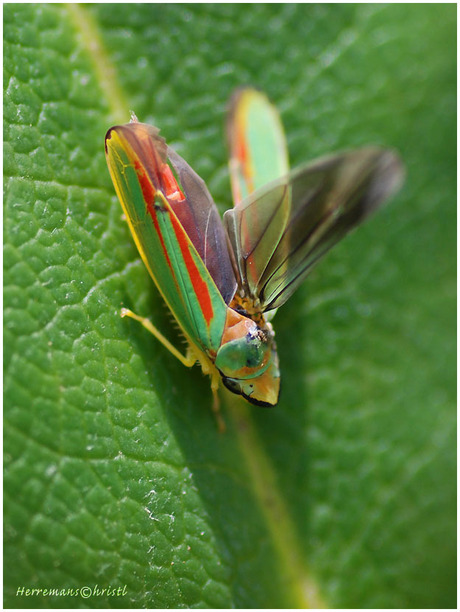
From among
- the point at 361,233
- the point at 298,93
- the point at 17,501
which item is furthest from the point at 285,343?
the point at 17,501

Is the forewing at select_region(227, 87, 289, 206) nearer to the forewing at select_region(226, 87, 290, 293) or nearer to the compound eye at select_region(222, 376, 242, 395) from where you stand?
the forewing at select_region(226, 87, 290, 293)

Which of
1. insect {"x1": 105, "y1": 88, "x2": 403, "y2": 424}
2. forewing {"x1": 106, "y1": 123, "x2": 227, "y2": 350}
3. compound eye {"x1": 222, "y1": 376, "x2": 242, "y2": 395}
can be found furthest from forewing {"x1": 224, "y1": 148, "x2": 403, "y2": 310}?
compound eye {"x1": 222, "y1": 376, "x2": 242, "y2": 395}

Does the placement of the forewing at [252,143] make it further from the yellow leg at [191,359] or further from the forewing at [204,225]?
the yellow leg at [191,359]

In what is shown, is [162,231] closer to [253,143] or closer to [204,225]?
[204,225]

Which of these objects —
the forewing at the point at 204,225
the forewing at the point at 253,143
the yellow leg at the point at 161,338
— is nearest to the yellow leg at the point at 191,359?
the yellow leg at the point at 161,338

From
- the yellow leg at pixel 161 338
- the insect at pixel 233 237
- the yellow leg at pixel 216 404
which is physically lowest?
the yellow leg at pixel 216 404

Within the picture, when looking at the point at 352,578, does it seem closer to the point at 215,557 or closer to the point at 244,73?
the point at 215,557

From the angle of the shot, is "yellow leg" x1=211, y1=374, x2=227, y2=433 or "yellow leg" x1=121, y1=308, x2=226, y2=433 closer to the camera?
"yellow leg" x1=121, y1=308, x2=226, y2=433
